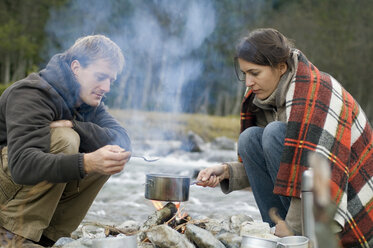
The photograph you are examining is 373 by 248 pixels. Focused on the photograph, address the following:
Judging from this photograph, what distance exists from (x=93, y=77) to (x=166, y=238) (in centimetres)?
95

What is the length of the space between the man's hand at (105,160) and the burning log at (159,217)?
0.40 metres

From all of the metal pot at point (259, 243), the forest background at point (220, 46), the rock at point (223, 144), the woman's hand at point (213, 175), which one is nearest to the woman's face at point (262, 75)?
the woman's hand at point (213, 175)

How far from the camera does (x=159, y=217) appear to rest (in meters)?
2.39

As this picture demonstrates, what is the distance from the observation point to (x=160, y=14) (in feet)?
28.3

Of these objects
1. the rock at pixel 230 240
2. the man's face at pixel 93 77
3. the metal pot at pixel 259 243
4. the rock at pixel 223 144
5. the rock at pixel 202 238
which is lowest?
the rock at pixel 223 144

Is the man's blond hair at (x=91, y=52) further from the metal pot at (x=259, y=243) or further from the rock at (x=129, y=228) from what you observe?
the metal pot at (x=259, y=243)

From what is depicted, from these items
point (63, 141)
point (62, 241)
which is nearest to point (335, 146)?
point (63, 141)

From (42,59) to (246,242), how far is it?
22552mm

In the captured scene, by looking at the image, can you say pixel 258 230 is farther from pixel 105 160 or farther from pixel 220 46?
pixel 220 46

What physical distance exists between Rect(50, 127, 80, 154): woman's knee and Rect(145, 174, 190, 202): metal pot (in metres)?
0.43

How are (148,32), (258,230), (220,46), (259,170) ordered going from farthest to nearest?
(220,46) → (148,32) → (259,170) → (258,230)

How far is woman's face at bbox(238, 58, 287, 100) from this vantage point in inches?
95.5

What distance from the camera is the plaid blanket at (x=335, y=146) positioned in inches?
84.0

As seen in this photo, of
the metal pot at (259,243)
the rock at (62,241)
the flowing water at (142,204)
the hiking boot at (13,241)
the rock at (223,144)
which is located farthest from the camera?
the rock at (223,144)
